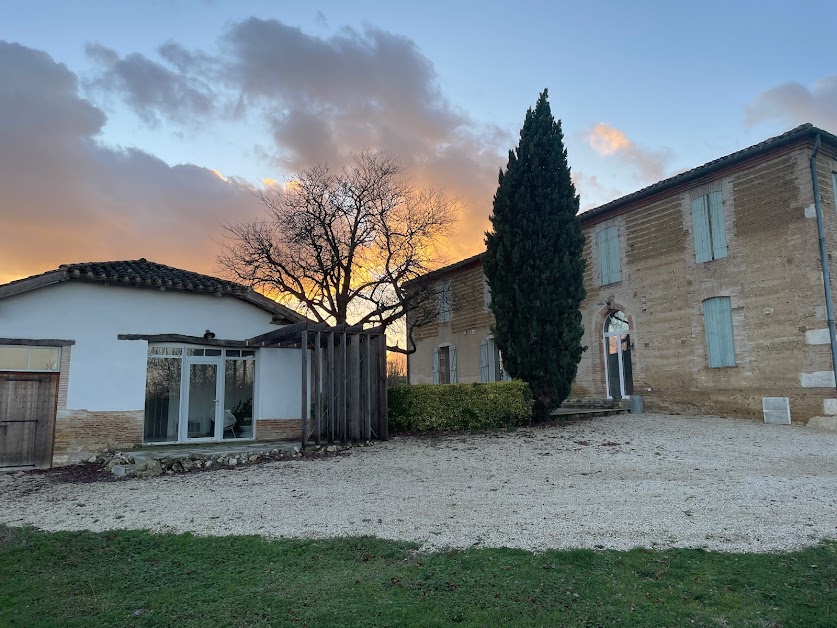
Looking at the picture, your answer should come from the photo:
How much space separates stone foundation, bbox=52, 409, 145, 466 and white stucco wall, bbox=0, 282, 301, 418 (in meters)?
0.17

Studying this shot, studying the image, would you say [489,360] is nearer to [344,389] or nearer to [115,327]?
[344,389]

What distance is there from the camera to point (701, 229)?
15.0 metres

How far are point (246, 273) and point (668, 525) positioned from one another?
15140mm

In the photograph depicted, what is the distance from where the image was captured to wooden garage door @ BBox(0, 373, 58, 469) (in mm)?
10945

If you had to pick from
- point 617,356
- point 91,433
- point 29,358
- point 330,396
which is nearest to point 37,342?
point 29,358

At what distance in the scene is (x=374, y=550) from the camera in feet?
16.7

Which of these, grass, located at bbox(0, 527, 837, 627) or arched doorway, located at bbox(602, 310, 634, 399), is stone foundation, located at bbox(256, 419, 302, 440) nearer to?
grass, located at bbox(0, 527, 837, 627)

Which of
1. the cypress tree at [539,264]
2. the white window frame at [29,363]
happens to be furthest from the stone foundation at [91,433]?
the cypress tree at [539,264]

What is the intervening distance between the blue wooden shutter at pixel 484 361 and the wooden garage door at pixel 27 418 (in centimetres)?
1416

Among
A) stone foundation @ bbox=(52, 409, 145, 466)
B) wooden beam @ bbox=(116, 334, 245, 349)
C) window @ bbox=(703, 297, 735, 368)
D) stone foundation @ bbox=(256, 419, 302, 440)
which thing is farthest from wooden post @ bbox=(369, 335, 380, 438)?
window @ bbox=(703, 297, 735, 368)

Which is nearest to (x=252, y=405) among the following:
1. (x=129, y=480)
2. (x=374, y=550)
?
(x=129, y=480)

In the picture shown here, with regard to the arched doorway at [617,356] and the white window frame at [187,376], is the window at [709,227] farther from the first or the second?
the white window frame at [187,376]

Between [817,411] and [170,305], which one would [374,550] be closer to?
[170,305]

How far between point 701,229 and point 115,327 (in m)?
14.3
